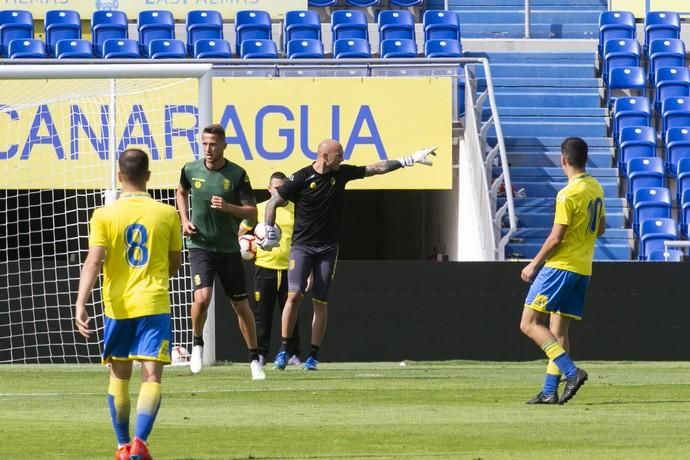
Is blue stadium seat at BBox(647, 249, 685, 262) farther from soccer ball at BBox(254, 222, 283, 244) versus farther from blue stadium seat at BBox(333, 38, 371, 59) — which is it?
soccer ball at BBox(254, 222, 283, 244)

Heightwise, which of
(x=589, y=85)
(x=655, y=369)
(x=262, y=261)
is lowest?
(x=655, y=369)

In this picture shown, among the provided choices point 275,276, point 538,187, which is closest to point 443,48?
point 538,187

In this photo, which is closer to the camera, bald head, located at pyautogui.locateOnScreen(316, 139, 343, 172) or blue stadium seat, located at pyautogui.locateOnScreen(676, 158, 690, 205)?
bald head, located at pyautogui.locateOnScreen(316, 139, 343, 172)

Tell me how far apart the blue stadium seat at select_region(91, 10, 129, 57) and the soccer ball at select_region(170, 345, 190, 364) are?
9925 millimetres

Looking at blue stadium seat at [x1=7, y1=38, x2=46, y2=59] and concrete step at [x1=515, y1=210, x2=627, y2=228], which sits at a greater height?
blue stadium seat at [x1=7, y1=38, x2=46, y2=59]

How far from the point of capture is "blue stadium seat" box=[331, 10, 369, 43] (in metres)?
24.9

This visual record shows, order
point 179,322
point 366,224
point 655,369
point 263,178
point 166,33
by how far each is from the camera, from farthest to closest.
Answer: point 366,224
point 166,33
point 263,178
point 179,322
point 655,369

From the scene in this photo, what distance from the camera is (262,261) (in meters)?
15.7

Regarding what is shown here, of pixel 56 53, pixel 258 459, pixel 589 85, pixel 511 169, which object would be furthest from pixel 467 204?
pixel 258 459

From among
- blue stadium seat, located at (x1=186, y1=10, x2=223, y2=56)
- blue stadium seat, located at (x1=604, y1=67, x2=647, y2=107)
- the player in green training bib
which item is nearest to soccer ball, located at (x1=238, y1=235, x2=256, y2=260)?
the player in green training bib

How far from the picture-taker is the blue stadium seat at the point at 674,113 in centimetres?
2402

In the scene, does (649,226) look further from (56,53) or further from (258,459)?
(258,459)

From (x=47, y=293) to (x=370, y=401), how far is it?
7.72m

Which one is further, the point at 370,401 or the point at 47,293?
the point at 47,293
